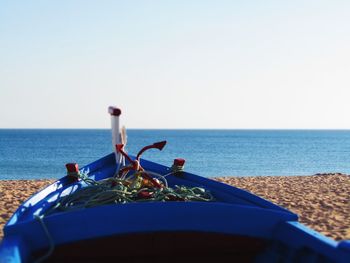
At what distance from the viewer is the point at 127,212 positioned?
12.6 feet

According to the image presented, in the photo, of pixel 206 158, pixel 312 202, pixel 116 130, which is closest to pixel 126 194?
pixel 116 130

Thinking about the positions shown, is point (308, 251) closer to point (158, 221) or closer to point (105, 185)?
point (158, 221)

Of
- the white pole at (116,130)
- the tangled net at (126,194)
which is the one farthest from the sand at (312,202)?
the tangled net at (126,194)

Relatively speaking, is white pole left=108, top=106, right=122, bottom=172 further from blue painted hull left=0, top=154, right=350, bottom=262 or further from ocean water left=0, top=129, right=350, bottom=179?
ocean water left=0, top=129, right=350, bottom=179

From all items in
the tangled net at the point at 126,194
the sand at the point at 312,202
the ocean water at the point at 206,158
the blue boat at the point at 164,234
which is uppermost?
the tangled net at the point at 126,194

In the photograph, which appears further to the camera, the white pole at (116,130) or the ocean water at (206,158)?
the ocean water at (206,158)

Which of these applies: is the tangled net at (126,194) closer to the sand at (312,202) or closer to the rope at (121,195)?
the rope at (121,195)

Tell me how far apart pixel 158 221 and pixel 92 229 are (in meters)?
0.43

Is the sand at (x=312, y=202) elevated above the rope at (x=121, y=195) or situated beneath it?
situated beneath

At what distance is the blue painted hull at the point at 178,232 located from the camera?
368 centimetres

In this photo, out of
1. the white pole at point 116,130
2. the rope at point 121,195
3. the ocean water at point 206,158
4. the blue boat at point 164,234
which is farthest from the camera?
the ocean water at point 206,158

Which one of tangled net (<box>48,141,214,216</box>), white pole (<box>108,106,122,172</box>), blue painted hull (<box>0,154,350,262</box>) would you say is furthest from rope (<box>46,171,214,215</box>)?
white pole (<box>108,106,122,172</box>)

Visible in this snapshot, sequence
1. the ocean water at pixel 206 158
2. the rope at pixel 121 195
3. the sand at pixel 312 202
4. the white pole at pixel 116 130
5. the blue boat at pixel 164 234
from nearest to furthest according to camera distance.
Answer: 1. the blue boat at pixel 164 234
2. the rope at pixel 121 195
3. the white pole at pixel 116 130
4. the sand at pixel 312 202
5. the ocean water at pixel 206 158

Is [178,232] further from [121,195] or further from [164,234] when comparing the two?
[121,195]
